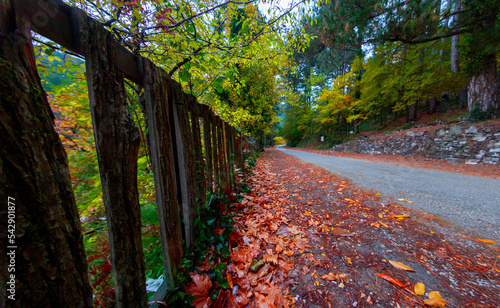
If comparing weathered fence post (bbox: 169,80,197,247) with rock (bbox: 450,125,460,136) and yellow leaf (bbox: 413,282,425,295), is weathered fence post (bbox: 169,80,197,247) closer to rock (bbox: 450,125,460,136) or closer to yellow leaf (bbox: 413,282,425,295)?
yellow leaf (bbox: 413,282,425,295)

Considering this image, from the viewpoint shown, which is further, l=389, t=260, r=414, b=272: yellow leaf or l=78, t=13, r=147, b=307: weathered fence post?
l=389, t=260, r=414, b=272: yellow leaf

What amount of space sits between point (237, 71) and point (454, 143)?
30.1 ft

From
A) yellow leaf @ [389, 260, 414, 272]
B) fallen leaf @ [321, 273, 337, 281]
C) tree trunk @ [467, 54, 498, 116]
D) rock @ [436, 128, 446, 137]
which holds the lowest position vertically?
fallen leaf @ [321, 273, 337, 281]

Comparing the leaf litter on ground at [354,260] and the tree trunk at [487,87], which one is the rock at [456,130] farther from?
the leaf litter on ground at [354,260]

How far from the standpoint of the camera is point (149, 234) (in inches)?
62.1

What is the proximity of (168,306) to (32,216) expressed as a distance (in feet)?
3.40

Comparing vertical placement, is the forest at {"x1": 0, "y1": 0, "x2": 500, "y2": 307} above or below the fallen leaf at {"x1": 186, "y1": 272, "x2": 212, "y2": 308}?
above

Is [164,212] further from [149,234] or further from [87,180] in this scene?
[87,180]

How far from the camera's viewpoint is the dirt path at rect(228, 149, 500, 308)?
1169mm

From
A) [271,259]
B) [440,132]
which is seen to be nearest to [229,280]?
[271,259]

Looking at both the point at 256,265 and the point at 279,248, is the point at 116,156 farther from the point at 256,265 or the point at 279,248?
the point at 279,248

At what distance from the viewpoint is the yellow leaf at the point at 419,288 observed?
115 centimetres

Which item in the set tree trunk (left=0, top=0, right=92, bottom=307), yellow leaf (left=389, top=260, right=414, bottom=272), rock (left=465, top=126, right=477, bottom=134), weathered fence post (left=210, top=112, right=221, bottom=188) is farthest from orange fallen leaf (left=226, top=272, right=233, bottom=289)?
rock (left=465, top=126, right=477, bottom=134)

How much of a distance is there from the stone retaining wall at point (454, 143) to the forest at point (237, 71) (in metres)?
1.08
